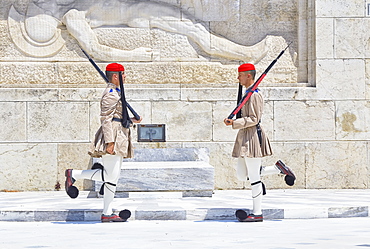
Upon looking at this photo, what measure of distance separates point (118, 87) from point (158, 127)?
363cm

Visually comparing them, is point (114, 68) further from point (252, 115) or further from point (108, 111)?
point (252, 115)

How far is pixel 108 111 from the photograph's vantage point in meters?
7.78

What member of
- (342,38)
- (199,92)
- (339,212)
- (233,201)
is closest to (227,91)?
(199,92)

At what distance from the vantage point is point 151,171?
10086 mm

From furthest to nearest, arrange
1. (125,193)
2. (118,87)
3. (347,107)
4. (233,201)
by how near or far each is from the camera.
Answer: (347,107) → (125,193) → (233,201) → (118,87)

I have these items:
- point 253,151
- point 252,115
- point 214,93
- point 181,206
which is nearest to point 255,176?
point 253,151

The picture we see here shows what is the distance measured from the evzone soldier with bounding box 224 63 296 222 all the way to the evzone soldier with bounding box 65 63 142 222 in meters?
1.04

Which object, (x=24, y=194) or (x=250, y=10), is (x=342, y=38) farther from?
(x=24, y=194)

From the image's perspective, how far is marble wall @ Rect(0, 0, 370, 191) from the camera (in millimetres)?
11492

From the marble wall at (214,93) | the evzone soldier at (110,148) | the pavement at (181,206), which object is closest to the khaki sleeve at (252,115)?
the pavement at (181,206)

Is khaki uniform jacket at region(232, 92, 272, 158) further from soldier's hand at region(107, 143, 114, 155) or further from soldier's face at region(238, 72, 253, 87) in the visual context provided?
soldier's hand at region(107, 143, 114, 155)

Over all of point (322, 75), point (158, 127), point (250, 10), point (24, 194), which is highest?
point (250, 10)

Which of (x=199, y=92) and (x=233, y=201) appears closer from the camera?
(x=233, y=201)

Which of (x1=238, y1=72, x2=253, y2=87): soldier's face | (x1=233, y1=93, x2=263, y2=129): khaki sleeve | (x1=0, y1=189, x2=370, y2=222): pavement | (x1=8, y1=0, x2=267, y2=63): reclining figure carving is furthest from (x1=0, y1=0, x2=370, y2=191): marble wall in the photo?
(x1=233, y1=93, x2=263, y2=129): khaki sleeve
